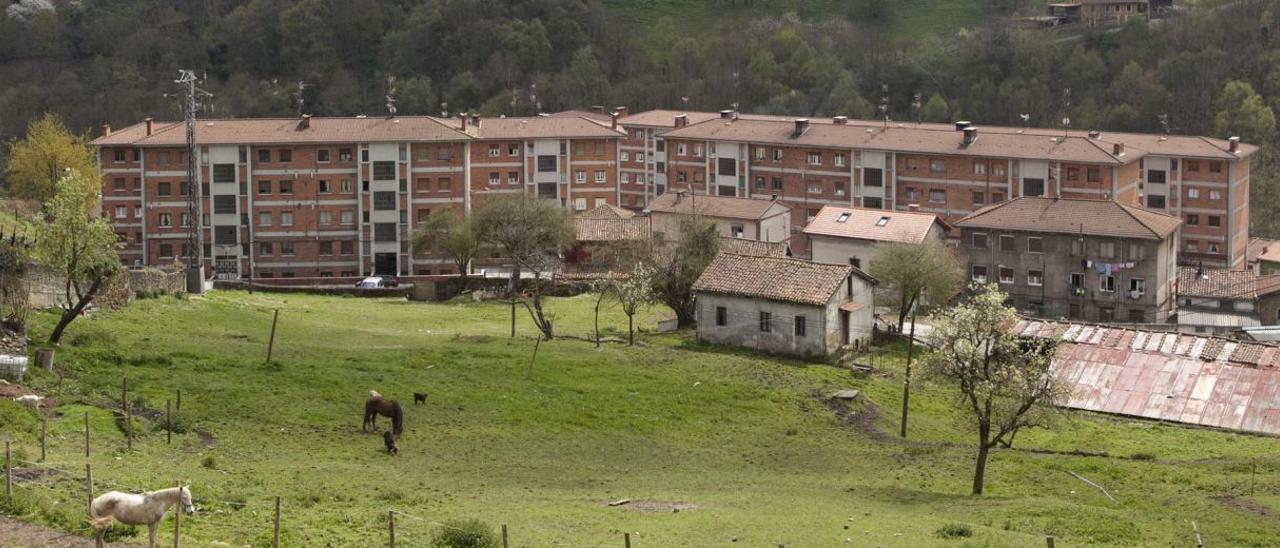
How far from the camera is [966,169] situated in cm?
9881

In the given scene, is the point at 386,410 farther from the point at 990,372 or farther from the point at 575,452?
the point at 990,372

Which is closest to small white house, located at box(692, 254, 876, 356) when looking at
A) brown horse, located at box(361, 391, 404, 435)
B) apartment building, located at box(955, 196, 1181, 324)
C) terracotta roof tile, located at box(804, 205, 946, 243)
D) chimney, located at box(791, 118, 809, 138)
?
terracotta roof tile, located at box(804, 205, 946, 243)

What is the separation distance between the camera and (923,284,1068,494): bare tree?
4019 cm

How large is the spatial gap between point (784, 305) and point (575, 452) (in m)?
22.3

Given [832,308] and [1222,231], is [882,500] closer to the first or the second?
[832,308]

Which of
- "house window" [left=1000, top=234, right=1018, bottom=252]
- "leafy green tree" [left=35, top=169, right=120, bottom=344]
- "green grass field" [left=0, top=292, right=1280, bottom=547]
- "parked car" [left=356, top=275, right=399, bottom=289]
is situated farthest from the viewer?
"parked car" [left=356, top=275, right=399, bottom=289]

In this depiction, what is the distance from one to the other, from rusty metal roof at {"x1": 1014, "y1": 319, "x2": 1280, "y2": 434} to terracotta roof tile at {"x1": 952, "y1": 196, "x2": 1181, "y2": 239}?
1820cm

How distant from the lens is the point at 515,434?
140ft

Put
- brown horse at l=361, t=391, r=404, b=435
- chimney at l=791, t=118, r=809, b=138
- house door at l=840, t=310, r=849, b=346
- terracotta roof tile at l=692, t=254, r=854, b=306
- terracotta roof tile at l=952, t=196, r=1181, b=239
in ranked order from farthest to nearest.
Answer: chimney at l=791, t=118, r=809, b=138 < terracotta roof tile at l=952, t=196, r=1181, b=239 < house door at l=840, t=310, r=849, b=346 < terracotta roof tile at l=692, t=254, r=854, b=306 < brown horse at l=361, t=391, r=404, b=435

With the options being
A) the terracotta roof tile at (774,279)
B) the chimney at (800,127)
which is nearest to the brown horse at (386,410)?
the terracotta roof tile at (774,279)

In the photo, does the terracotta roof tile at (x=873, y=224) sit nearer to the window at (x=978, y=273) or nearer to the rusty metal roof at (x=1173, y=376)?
the window at (x=978, y=273)

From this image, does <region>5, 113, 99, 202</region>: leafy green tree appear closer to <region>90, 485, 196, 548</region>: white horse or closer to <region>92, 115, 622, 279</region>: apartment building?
<region>92, 115, 622, 279</region>: apartment building

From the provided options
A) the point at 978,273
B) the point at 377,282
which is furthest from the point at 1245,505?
the point at 377,282

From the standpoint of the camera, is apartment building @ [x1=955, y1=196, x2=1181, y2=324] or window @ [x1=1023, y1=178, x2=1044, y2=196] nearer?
apartment building @ [x1=955, y1=196, x2=1181, y2=324]
